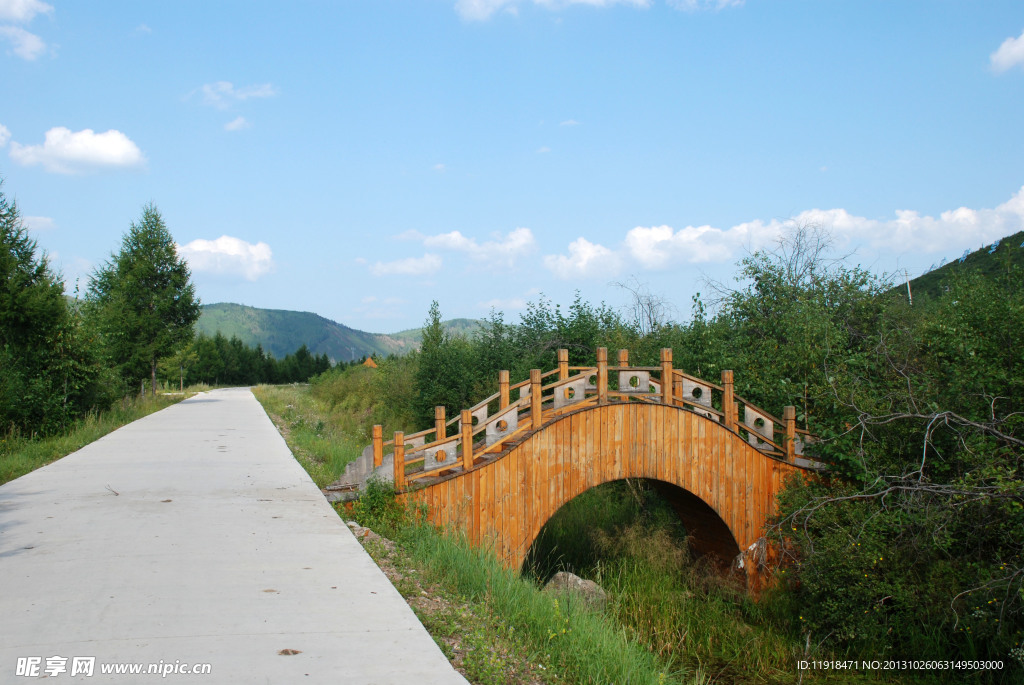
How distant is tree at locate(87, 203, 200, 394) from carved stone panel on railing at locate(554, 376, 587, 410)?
20.7 meters

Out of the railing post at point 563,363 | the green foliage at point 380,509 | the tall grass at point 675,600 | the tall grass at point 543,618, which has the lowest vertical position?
the tall grass at point 675,600

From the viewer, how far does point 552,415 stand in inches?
394

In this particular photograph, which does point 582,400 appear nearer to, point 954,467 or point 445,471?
point 445,471

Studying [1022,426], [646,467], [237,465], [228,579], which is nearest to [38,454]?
[237,465]

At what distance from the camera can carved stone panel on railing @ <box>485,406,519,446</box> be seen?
9547 mm

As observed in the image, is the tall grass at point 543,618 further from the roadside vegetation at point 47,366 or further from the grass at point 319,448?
the roadside vegetation at point 47,366

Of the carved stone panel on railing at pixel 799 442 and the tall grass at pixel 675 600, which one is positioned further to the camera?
the carved stone panel on railing at pixel 799 442

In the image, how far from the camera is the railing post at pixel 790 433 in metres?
12.0

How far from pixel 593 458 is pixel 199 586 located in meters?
6.54

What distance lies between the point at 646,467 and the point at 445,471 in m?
3.43

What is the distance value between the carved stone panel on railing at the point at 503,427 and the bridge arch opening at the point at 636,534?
74.8 inches

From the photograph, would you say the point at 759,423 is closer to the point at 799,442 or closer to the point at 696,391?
the point at 799,442

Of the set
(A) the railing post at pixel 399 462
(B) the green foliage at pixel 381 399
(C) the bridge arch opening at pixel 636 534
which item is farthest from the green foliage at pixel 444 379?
(A) the railing post at pixel 399 462

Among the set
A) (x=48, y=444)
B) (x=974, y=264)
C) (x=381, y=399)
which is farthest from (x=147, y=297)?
(x=974, y=264)
